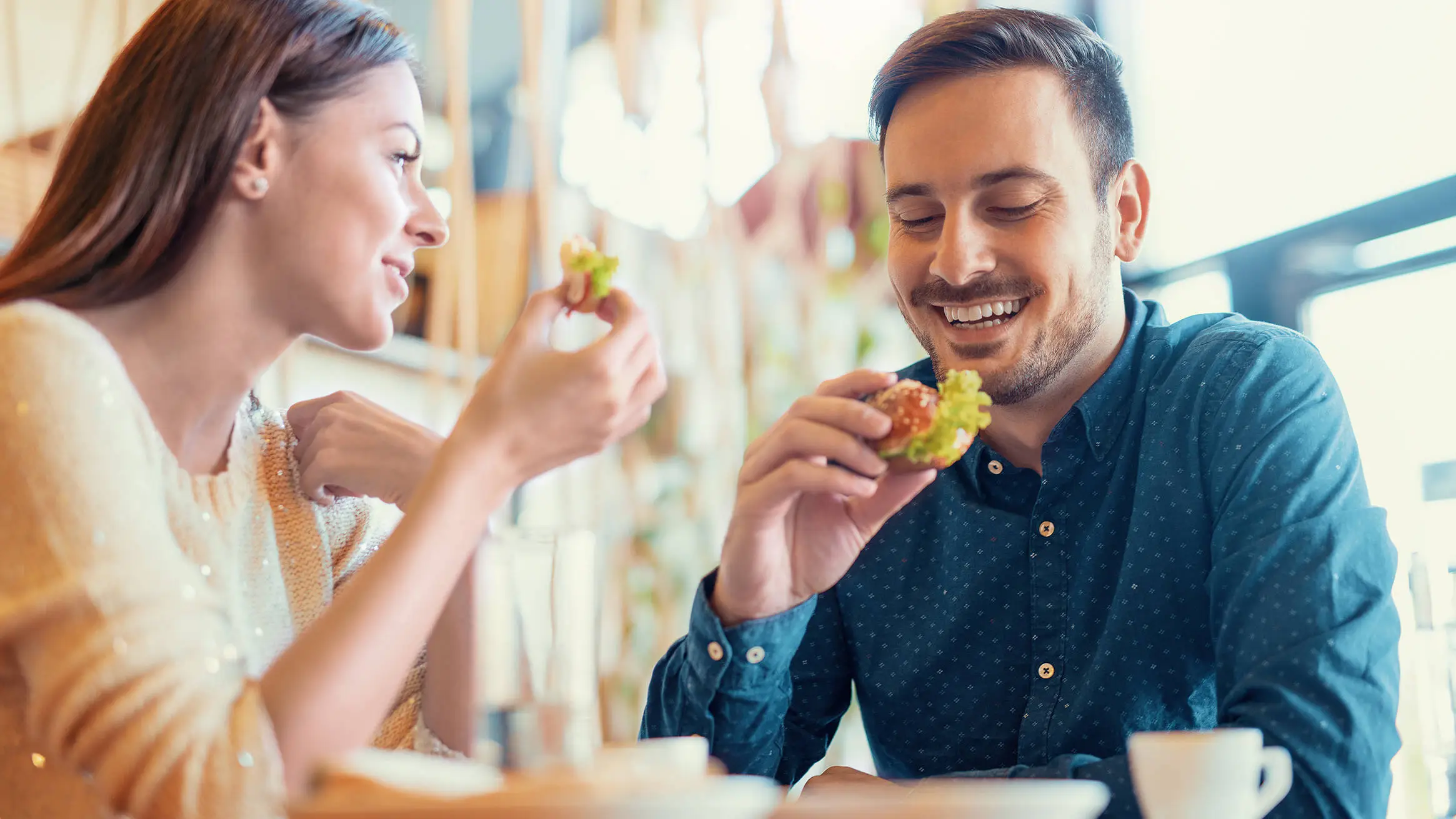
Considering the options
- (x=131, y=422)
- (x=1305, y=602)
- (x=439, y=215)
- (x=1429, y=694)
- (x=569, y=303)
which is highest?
(x=439, y=215)

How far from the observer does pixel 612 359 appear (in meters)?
1.14

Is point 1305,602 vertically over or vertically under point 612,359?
under

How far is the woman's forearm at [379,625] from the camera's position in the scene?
1010 mm

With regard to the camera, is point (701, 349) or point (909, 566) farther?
point (701, 349)

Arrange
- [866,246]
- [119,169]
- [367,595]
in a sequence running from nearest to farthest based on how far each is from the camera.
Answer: [367,595]
[119,169]
[866,246]

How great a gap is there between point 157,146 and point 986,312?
44.1 inches

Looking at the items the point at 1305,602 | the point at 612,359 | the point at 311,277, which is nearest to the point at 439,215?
the point at 311,277

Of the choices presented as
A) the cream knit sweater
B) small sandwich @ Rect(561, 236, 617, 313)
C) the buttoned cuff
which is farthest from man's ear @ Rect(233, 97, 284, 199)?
the buttoned cuff

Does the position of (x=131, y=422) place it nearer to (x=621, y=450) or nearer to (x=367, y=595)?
(x=367, y=595)

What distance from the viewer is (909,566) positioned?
1.86m

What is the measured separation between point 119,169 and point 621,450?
2.13 m

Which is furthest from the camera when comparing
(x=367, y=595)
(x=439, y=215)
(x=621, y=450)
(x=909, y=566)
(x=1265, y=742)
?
(x=621, y=450)

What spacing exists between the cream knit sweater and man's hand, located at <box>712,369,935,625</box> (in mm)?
575

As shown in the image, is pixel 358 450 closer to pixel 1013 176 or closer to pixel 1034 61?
pixel 1013 176
